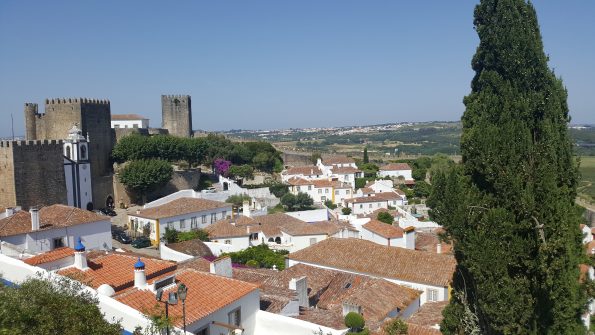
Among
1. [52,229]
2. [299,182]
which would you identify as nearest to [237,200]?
[299,182]

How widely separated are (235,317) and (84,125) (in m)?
30.1

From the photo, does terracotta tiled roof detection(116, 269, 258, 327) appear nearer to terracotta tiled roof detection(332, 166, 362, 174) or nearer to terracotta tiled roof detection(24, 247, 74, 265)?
terracotta tiled roof detection(24, 247, 74, 265)

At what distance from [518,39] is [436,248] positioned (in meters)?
15.1

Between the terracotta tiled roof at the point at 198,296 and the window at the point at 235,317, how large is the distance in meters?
0.23

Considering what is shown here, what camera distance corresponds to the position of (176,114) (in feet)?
177

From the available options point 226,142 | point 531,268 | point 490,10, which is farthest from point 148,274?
point 226,142

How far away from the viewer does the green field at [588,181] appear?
53.0 meters

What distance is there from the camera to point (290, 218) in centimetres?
2959

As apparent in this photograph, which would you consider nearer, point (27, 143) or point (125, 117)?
point (27, 143)

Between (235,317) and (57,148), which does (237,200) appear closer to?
(57,148)

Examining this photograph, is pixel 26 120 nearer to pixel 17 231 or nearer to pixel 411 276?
pixel 17 231

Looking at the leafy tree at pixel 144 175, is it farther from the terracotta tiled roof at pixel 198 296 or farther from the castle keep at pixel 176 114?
the terracotta tiled roof at pixel 198 296

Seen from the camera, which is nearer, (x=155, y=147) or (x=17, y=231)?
(x=17, y=231)

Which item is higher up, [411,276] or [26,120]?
[26,120]
